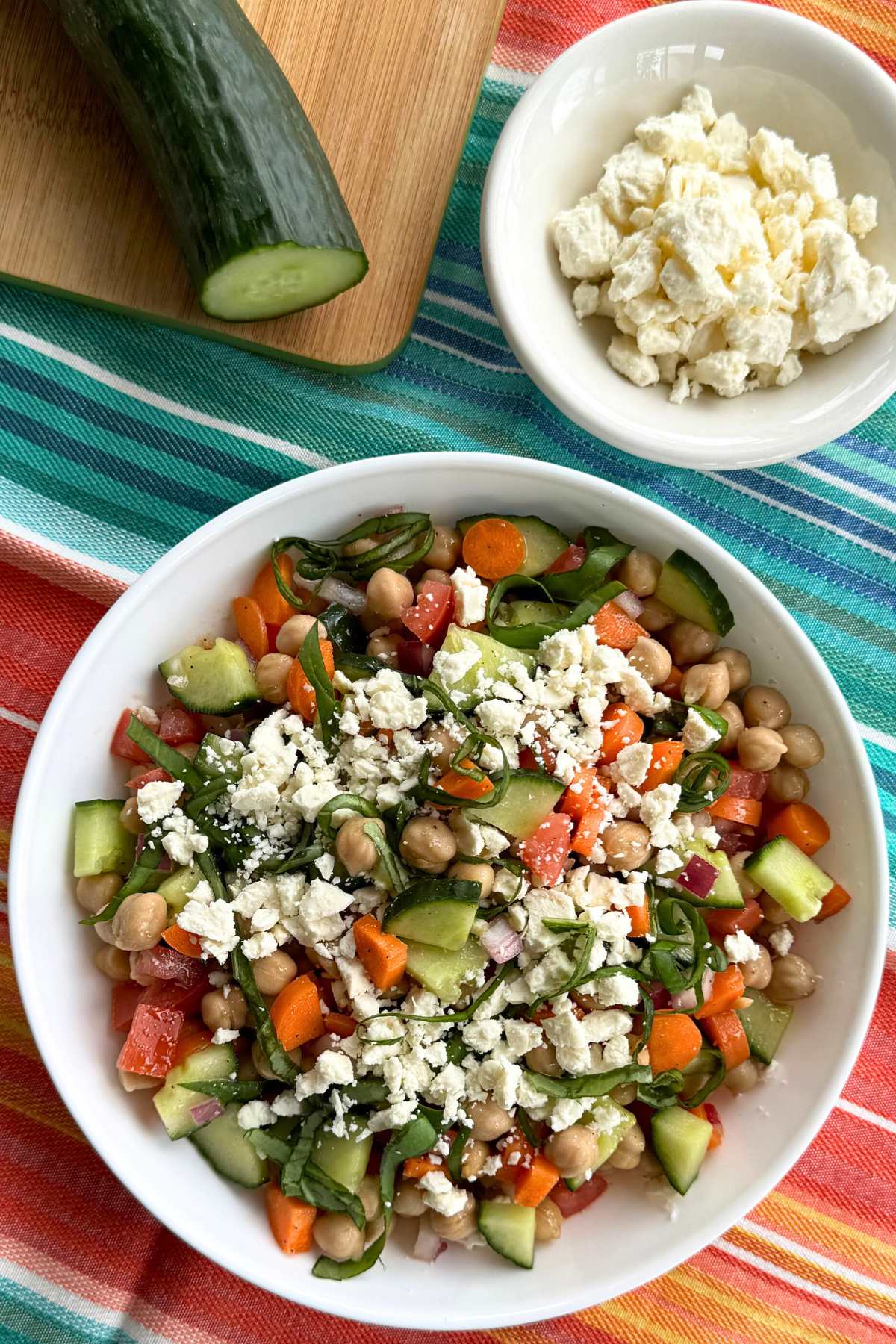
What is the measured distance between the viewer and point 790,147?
246 cm

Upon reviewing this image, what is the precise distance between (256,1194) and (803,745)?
1.55 meters

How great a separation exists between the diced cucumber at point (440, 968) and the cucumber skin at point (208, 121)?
151 centimetres

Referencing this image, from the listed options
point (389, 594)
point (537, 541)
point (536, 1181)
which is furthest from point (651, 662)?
point (536, 1181)

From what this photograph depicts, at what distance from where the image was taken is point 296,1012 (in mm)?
2143

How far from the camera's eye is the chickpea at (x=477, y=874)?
6.81 ft

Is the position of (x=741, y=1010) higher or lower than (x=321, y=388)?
lower

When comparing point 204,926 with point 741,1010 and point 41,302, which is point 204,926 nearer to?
point 741,1010

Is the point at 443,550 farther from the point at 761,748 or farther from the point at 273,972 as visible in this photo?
the point at 273,972

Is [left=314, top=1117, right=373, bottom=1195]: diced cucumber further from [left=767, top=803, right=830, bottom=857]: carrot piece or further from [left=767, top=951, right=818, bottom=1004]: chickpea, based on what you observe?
[left=767, top=803, right=830, bottom=857]: carrot piece

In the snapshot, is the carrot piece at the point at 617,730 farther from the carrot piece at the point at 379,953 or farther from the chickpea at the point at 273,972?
the chickpea at the point at 273,972

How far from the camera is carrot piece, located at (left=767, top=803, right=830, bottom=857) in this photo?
239 cm

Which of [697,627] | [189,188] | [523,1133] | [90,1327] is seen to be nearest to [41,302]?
[189,188]

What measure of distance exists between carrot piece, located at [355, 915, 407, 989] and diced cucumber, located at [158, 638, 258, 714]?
0.55 meters

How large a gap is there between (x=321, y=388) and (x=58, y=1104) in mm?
1910
